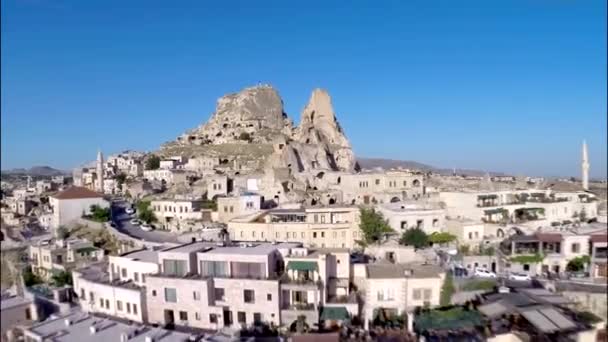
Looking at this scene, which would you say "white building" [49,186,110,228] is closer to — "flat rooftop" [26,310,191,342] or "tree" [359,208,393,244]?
"flat rooftop" [26,310,191,342]

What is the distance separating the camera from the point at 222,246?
9.04 metres

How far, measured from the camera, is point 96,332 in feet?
21.3

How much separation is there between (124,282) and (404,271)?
5.31 metres

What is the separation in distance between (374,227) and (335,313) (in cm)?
346

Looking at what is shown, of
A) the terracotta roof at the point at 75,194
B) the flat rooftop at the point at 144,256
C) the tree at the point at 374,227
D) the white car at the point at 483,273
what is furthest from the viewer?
the terracotta roof at the point at 75,194

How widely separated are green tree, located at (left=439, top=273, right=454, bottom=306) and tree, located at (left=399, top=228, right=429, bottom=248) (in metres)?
2.18

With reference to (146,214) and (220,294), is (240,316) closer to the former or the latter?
(220,294)

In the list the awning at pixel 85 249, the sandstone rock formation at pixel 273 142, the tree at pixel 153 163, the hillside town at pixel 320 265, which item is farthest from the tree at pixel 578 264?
the tree at pixel 153 163

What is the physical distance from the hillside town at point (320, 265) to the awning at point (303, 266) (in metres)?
0.02

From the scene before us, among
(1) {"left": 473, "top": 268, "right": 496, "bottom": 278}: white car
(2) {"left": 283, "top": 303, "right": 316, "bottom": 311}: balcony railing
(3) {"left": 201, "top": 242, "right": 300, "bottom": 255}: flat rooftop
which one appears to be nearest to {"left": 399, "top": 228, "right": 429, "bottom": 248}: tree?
(1) {"left": 473, "top": 268, "right": 496, "bottom": 278}: white car

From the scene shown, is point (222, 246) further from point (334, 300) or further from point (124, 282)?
point (334, 300)

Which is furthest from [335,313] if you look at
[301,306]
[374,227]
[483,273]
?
[374,227]

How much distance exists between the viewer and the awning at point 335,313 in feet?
24.6

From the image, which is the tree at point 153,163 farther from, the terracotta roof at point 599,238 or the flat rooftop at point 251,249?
the terracotta roof at point 599,238
